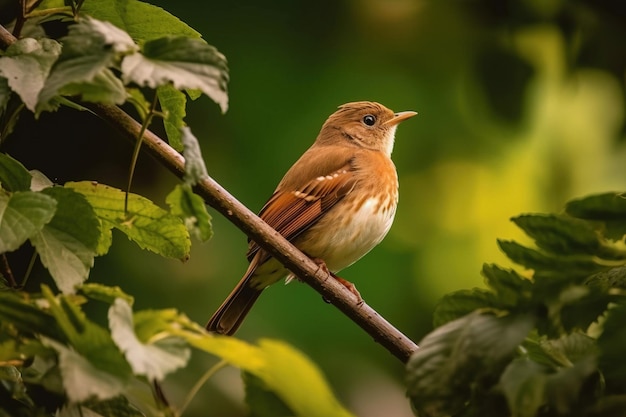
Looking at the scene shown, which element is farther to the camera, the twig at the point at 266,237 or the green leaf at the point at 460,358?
the twig at the point at 266,237

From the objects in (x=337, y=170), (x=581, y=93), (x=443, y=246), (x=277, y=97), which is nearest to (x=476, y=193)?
(x=443, y=246)

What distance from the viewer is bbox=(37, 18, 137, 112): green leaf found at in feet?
4.96

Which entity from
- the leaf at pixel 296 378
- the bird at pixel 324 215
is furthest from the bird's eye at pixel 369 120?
the leaf at pixel 296 378

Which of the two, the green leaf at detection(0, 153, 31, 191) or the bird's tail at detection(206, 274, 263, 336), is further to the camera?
the bird's tail at detection(206, 274, 263, 336)

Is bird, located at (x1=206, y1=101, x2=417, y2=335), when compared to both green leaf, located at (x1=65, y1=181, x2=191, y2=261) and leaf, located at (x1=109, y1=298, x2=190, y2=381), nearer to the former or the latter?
green leaf, located at (x1=65, y1=181, x2=191, y2=261)

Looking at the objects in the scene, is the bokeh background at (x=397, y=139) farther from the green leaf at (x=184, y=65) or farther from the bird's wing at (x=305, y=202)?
the green leaf at (x=184, y=65)

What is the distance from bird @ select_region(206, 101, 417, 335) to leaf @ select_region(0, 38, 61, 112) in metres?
2.01

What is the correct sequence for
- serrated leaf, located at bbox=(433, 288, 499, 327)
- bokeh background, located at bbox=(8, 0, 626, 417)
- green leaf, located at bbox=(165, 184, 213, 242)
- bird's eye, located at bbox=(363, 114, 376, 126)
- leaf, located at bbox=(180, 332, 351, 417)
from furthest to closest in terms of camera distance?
bird's eye, located at bbox=(363, 114, 376, 126) → bokeh background, located at bbox=(8, 0, 626, 417) → green leaf, located at bbox=(165, 184, 213, 242) → serrated leaf, located at bbox=(433, 288, 499, 327) → leaf, located at bbox=(180, 332, 351, 417)

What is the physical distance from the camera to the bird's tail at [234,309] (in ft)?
12.9

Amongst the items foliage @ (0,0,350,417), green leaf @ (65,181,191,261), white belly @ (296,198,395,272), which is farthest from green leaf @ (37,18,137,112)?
white belly @ (296,198,395,272)

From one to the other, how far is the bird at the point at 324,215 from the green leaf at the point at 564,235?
2.22 m

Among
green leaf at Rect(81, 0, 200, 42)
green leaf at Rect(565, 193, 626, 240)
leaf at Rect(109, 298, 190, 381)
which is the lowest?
leaf at Rect(109, 298, 190, 381)

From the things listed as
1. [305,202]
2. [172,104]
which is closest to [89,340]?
[172,104]

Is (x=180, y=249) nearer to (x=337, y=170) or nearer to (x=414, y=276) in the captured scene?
(x=337, y=170)
